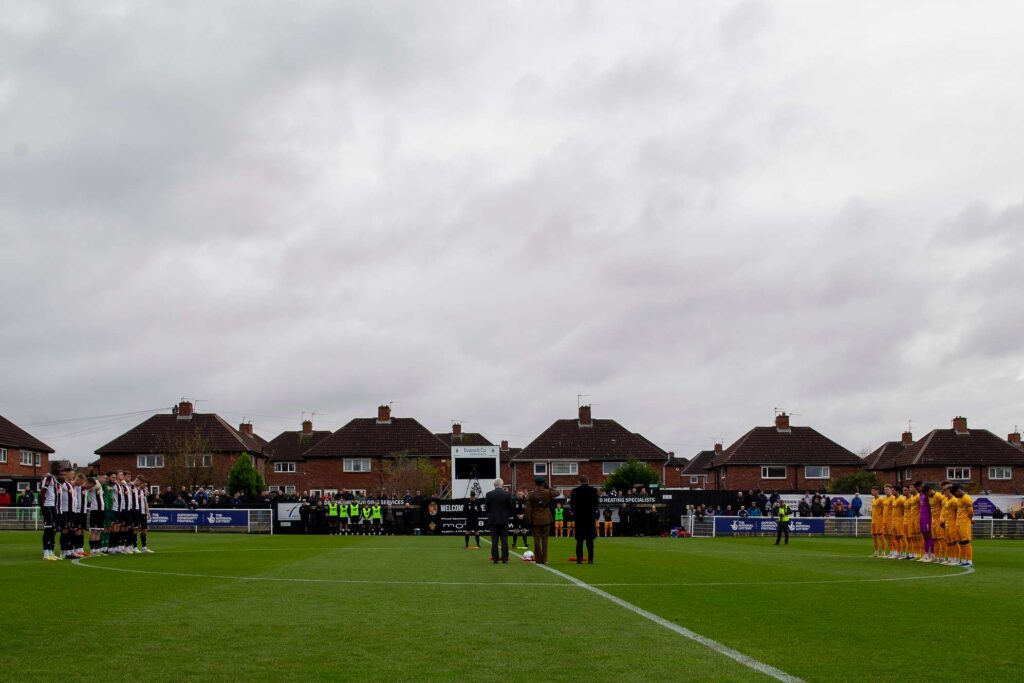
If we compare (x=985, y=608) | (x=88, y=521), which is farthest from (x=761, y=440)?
(x=985, y=608)

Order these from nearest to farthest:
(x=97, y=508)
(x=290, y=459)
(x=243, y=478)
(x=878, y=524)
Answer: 1. (x=97, y=508)
2. (x=878, y=524)
3. (x=243, y=478)
4. (x=290, y=459)

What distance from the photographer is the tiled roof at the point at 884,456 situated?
10762 centimetres

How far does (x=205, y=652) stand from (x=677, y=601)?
276 inches

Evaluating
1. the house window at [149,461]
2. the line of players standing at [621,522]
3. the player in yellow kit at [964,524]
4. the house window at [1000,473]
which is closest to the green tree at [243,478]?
the house window at [149,461]

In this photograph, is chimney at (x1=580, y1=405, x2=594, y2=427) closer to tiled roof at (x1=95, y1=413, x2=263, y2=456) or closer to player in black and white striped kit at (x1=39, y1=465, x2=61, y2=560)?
tiled roof at (x1=95, y1=413, x2=263, y2=456)

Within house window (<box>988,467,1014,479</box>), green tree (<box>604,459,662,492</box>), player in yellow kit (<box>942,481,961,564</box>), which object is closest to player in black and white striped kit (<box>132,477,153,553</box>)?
player in yellow kit (<box>942,481,961,564</box>)

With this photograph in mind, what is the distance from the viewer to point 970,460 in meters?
93.0

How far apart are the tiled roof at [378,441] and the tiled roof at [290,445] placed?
1107 centimetres

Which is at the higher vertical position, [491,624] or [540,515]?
[540,515]

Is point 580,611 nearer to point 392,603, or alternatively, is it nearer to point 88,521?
point 392,603

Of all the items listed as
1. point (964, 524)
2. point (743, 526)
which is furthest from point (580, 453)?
point (964, 524)

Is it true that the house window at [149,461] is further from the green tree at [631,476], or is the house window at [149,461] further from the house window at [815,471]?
the house window at [815,471]

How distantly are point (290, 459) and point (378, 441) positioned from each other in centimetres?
1693

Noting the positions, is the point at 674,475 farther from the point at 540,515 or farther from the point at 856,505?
the point at 540,515
